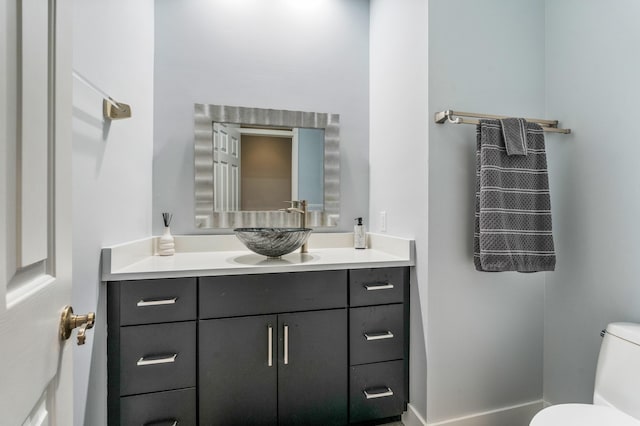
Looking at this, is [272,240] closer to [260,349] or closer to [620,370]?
[260,349]

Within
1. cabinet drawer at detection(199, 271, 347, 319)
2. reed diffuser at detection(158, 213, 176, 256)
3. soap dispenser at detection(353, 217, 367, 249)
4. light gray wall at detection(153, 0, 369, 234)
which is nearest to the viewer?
cabinet drawer at detection(199, 271, 347, 319)

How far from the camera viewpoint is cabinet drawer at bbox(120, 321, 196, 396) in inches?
52.6

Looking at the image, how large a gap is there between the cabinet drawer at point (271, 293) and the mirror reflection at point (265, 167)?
2.21 ft

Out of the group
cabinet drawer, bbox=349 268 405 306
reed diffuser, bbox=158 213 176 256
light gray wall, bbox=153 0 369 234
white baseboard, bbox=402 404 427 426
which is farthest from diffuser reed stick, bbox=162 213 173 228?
white baseboard, bbox=402 404 427 426

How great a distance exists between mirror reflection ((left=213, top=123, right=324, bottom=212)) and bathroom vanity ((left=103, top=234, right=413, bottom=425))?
469 millimetres

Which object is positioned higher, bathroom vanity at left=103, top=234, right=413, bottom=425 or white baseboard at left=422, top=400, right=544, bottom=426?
bathroom vanity at left=103, top=234, right=413, bottom=425

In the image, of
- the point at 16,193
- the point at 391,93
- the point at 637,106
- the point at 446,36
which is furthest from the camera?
the point at 391,93

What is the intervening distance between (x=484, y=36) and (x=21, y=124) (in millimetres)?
1851

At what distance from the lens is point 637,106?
1301mm

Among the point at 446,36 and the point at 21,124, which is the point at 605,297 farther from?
the point at 21,124

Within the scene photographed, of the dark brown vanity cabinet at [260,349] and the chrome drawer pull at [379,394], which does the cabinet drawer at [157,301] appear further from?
the chrome drawer pull at [379,394]

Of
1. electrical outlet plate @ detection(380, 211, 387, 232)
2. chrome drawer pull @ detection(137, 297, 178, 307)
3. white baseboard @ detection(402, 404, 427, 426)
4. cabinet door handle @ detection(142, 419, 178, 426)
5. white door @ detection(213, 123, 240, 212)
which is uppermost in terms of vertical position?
white door @ detection(213, 123, 240, 212)

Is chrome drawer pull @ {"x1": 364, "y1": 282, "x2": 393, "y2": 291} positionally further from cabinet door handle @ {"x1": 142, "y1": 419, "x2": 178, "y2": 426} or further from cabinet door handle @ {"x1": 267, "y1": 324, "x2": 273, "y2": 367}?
cabinet door handle @ {"x1": 142, "y1": 419, "x2": 178, "y2": 426}

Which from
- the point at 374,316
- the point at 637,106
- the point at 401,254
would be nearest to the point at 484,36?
the point at 637,106
